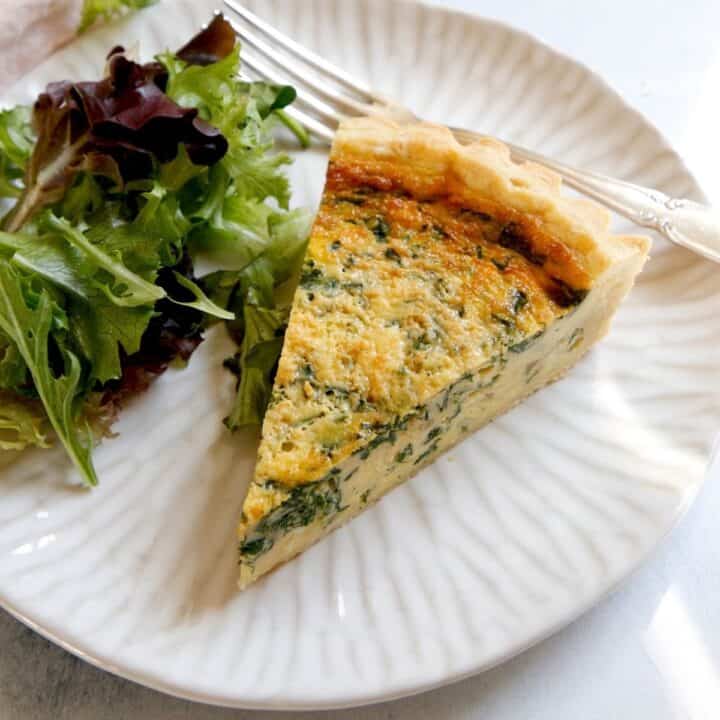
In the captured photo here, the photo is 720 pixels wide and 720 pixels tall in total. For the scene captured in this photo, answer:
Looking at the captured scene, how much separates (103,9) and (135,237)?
1.41 meters

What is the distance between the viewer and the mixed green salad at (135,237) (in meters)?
2.71

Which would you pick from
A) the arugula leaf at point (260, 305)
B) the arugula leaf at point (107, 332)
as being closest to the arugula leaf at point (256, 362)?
the arugula leaf at point (260, 305)

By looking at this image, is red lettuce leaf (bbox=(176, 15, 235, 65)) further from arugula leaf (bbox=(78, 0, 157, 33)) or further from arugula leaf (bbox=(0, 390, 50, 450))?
arugula leaf (bbox=(0, 390, 50, 450))

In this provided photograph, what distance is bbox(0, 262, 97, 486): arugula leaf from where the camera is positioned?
2.61 m

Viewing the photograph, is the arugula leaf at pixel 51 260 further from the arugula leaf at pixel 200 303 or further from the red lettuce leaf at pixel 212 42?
the red lettuce leaf at pixel 212 42

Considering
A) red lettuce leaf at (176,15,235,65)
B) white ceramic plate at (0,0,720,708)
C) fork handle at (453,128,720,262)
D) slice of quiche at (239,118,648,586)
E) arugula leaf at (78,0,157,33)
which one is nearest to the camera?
white ceramic plate at (0,0,720,708)

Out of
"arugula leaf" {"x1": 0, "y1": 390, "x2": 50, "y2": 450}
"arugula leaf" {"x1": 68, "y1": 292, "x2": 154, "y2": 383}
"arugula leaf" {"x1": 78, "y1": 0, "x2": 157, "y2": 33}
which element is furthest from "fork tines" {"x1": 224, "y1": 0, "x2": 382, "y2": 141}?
"arugula leaf" {"x1": 0, "y1": 390, "x2": 50, "y2": 450}

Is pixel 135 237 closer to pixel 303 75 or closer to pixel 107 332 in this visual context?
pixel 107 332

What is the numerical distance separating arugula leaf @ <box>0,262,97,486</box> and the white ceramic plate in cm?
12

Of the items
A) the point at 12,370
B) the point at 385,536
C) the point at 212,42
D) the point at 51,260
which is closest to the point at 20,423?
the point at 12,370

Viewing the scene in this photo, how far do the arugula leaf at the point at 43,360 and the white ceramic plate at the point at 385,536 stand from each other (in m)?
0.12

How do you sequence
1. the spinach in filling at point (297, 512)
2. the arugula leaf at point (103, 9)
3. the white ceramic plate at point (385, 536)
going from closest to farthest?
the white ceramic plate at point (385, 536) < the spinach in filling at point (297, 512) < the arugula leaf at point (103, 9)

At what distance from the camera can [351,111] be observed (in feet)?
12.0

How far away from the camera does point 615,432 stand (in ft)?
9.27
